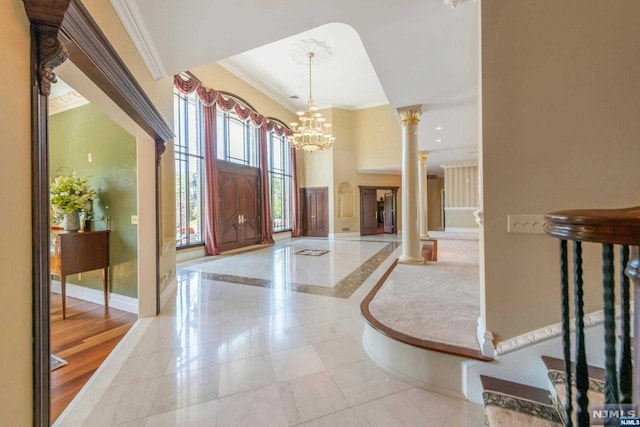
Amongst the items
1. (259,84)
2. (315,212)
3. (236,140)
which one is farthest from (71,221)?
(315,212)

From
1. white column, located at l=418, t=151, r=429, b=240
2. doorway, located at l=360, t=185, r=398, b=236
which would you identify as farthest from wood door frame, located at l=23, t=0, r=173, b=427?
doorway, located at l=360, t=185, r=398, b=236

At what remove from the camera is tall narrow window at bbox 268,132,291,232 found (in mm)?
9992

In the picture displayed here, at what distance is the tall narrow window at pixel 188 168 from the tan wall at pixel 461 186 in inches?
370

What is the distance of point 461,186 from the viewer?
10.9 meters

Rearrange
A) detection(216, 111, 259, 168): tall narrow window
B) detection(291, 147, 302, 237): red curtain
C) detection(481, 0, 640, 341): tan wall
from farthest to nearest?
detection(291, 147, 302, 237): red curtain → detection(216, 111, 259, 168): tall narrow window → detection(481, 0, 640, 341): tan wall

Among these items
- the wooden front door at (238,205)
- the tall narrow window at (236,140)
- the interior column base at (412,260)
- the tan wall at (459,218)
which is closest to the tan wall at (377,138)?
the tan wall at (459,218)

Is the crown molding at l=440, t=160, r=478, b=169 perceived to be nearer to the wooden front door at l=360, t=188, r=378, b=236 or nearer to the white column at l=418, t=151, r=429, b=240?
the white column at l=418, t=151, r=429, b=240

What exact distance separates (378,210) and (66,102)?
11.7 m

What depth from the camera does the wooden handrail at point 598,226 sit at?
0.66m

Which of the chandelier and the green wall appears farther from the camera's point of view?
the chandelier

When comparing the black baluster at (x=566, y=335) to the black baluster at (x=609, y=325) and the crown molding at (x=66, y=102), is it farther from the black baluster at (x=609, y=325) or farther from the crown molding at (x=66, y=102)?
the crown molding at (x=66, y=102)

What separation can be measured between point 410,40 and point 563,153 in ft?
6.11

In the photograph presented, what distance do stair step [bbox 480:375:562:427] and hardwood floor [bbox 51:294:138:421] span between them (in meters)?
2.79

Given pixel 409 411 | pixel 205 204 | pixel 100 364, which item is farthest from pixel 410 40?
pixel 205 204
